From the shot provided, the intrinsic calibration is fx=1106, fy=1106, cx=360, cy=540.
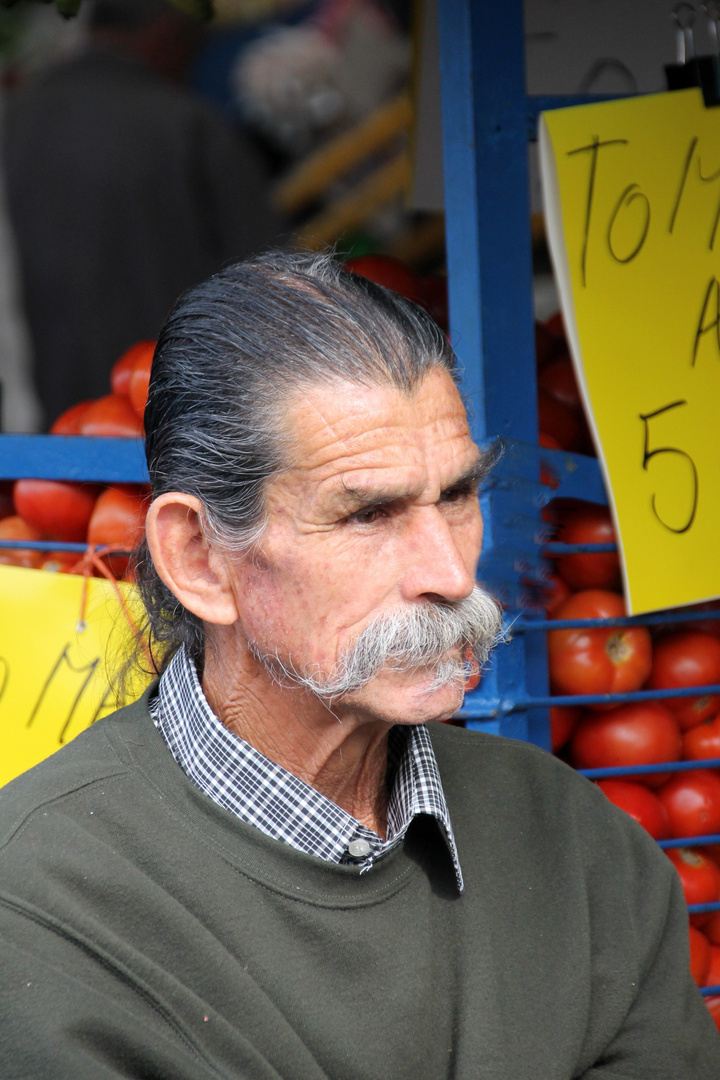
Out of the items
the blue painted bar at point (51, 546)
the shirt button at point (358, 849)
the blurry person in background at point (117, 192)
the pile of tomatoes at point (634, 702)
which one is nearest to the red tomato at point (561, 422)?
the pile of tomatoes at point (634, 702)

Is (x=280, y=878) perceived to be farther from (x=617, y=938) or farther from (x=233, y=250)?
(x=233, y=250)

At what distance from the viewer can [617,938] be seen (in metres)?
1.38

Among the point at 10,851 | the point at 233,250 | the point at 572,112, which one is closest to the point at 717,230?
the point at 572,112

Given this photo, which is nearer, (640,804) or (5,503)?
(640,804)

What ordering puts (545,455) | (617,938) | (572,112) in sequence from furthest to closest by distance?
1. (545,455)
2. (572,112)
3. (617,938)

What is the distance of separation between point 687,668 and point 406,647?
823 mm

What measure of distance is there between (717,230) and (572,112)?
30 centimetres

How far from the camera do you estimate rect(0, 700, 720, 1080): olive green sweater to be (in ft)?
3.34

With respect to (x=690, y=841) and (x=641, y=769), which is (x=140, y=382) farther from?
(x=690, y=841)

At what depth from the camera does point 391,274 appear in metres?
1.91

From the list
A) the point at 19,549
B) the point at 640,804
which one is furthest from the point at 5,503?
the point at 640,804

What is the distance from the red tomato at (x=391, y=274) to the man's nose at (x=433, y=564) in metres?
0.77

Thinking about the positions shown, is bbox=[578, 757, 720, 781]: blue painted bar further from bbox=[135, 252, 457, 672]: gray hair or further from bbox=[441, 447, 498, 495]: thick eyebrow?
bbox=[135, 252, 457, 672]: gray hair

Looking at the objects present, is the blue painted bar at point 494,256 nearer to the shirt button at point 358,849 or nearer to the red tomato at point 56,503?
the shirt button at point 358,849
